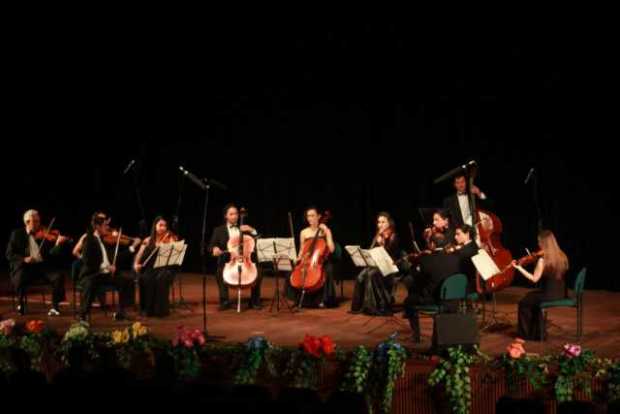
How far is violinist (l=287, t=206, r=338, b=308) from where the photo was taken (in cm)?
1037

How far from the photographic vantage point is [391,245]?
10039 mm

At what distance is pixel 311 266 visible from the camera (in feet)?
33.5

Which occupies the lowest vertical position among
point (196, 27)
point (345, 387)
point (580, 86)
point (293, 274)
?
point (345, 387)

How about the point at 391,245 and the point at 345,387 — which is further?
the point at 391,245

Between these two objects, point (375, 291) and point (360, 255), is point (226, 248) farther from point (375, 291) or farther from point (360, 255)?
point (375, 291)

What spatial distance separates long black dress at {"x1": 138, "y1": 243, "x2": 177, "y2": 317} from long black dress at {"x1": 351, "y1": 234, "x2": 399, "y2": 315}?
93.7 inches

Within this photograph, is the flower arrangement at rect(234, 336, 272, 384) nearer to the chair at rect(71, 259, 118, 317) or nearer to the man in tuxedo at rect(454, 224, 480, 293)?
the man in tuxedo at rect(454, 224, 480, 293)

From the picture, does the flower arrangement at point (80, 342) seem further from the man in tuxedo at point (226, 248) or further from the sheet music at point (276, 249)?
the man in tuxedo at point (226, 248)

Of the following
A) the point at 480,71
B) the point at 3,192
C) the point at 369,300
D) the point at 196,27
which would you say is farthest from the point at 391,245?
the point at 3,192

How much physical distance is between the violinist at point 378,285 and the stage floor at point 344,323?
170 mm

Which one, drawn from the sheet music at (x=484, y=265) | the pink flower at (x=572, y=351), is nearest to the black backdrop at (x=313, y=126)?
the sheet music at (x=484, y=265)

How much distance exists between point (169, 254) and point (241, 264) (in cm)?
97

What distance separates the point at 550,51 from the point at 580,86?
0.62 m

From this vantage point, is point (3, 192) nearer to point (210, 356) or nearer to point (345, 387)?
point (210, 356)
